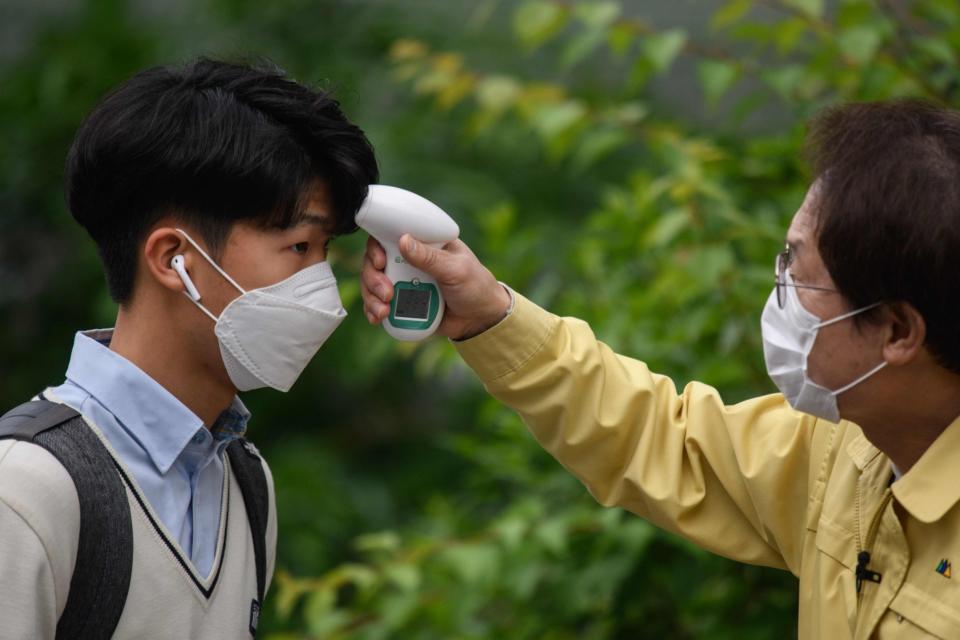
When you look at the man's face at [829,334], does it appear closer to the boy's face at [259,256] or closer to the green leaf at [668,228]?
the boy's face at [259,256]

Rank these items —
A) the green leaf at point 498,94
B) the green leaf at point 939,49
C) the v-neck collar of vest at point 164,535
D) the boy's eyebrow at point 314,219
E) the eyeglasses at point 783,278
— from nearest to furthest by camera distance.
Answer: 1. the v-neck collar of vest at point 164,535
2. the boy's eyebrow at point 314,219
3. the eyeglasses at point 783,278
4. the green leaf at point 939,49
5. the green leaf at point 498,94

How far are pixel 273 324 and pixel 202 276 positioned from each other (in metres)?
0.14

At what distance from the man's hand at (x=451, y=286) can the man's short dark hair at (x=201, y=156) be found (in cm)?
16

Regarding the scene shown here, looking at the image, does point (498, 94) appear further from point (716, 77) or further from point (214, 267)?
point (214, 267)

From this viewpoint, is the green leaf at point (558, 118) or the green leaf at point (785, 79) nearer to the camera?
the green leaf at point (785, 79)

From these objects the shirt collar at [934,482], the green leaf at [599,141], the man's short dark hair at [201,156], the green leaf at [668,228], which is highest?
the man's short dark hair at [201,156]

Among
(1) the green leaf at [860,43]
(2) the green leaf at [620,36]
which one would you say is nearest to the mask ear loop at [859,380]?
(1) the green leaf at [860,43]

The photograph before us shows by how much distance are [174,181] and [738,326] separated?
68.6 inches

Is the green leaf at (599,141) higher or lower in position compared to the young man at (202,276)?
lower

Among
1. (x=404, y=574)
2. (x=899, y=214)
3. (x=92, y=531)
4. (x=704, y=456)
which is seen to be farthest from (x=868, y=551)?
(x=404, y=574)

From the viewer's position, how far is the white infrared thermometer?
7.39 ft

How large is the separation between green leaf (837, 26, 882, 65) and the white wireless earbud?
1.93 metres

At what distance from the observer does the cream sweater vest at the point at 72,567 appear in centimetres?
177

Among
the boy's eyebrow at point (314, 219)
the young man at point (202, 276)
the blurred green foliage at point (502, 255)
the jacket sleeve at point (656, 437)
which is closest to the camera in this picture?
the young man at point (202, 276)
